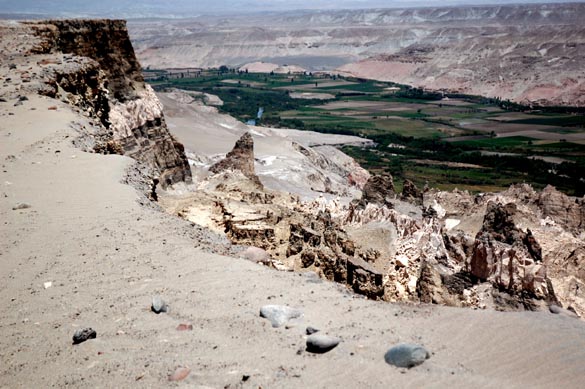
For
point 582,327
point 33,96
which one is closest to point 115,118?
point 33,96

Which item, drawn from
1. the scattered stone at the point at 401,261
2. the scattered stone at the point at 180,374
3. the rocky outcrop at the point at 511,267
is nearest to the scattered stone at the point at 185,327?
the scattered stone at the point at 180,374

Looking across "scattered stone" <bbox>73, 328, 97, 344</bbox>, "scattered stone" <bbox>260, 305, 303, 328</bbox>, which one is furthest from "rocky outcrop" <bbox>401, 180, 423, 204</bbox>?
"scattered stone" <bbox>73, 328, 97, 344</bbox>

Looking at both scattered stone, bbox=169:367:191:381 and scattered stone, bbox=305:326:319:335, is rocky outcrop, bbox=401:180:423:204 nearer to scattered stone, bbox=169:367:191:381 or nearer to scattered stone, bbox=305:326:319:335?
scattered stone, bbox=305:326:319:335

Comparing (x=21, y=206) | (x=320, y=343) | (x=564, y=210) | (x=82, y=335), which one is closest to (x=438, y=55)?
(x=564, y=210)

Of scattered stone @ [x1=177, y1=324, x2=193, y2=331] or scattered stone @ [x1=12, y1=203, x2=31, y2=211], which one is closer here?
scattered stone @ [x1=177, y1=324, x2=193, y2=331]

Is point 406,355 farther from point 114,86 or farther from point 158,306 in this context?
point 114,86

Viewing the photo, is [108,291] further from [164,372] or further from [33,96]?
[33,96]
